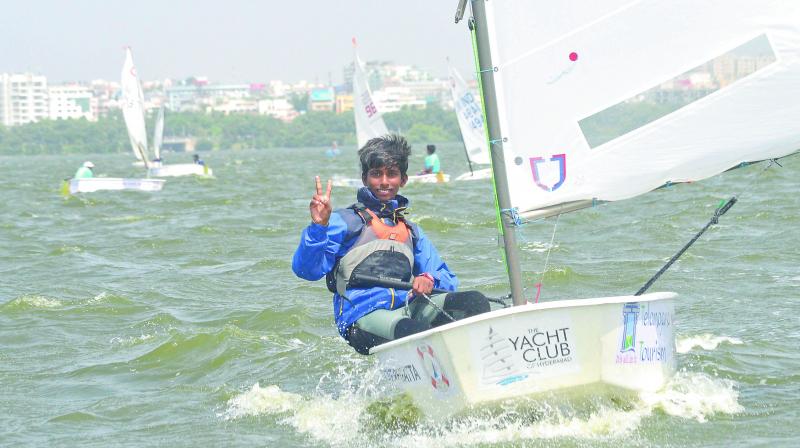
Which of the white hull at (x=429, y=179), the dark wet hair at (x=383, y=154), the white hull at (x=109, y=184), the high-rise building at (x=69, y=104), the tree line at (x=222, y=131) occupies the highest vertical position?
the high-rise building at (x=69, y=104)

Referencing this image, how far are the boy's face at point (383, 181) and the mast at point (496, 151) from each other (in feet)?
1.73

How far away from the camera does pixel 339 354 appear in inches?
303

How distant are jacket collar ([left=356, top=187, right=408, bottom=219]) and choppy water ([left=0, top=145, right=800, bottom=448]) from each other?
2.70 feet

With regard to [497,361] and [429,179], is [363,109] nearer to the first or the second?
[429,179]

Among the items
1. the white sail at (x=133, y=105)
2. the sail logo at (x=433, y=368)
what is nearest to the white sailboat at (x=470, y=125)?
the white sail at (x=133, y=105)

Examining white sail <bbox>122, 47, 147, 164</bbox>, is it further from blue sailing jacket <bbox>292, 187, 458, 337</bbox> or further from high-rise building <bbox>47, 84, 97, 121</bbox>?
high-rise building <bbox>47, 84, 97, 121</bbox>

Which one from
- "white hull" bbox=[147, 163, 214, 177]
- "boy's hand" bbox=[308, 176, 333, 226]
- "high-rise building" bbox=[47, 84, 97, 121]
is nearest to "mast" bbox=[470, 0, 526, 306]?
"boy's hand" bbox=[308, 176, 333, 226]

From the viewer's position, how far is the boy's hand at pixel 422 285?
5.43 meters

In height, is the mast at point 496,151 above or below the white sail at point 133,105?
below

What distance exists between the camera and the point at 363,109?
31359 mm

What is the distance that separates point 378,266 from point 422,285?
25cm

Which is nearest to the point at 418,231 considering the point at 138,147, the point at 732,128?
the point at 732,128

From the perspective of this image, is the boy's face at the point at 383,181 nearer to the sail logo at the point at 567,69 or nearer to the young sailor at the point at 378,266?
the young sailor at the point at 378,266

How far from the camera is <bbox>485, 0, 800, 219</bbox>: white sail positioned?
5297 mm
